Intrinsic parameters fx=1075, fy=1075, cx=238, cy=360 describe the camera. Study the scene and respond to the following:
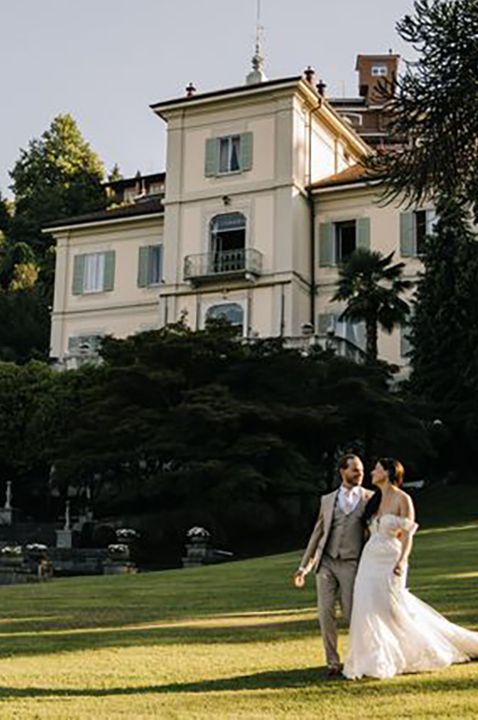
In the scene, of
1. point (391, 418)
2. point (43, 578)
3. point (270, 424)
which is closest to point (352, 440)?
point (391, 418)

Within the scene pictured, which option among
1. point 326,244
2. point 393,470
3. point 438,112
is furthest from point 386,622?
point 326,244

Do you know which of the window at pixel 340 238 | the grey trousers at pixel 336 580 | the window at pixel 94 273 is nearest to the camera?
the grey trousers at pixel 336 580

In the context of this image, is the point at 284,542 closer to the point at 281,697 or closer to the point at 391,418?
the point at 391,418

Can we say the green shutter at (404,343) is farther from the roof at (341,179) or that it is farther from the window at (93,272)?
the window at (93,272)

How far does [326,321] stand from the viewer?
4241cm

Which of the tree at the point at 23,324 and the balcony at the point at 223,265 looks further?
the tree at the point at 23,324

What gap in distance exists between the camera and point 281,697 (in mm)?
7574

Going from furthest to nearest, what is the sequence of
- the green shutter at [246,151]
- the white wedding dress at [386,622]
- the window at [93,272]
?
the window at [93,272]
the green shutter at [246,151]
the white wedding dress at [386,622]

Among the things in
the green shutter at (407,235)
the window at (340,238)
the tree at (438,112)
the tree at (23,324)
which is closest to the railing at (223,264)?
the window at (340,238)

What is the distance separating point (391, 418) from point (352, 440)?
4.92 ft

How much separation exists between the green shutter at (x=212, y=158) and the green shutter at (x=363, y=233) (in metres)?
6.30

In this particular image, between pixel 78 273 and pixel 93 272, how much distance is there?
0.75 metres

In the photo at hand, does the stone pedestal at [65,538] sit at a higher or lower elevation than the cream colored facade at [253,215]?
lower

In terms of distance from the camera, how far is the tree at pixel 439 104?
1551 centimetres
